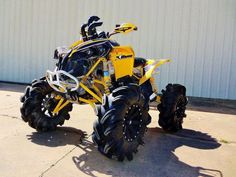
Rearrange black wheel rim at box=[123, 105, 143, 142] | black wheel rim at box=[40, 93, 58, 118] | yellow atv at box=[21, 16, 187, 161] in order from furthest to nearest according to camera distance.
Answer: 1. black wheel rim at box=[40, 93, 58, 118]
2. black wheel rim at box=[123, 105, 143, 142]
3. yellow atv at box=[21, 16, 187, 161]

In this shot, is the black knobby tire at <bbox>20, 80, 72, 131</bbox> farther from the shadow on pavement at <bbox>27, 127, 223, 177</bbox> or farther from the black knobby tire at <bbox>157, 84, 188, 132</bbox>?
the black knobby tire at <bbox>157, 84, 188, 132</bbox>

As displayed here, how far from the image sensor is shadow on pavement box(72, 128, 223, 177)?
3.61 m

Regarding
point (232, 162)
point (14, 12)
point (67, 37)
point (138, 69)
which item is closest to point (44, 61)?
point (67, 37)

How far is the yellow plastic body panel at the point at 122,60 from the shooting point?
14.9 feet

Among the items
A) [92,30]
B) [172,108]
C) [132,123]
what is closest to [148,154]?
[132,123]

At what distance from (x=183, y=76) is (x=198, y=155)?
439 centimetres

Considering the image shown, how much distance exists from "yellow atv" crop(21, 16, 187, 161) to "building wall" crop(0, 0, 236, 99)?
3.21 m

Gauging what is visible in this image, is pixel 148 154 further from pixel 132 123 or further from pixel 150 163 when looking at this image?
pixel 132 123

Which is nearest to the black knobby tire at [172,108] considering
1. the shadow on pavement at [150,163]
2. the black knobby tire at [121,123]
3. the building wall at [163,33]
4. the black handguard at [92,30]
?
the shadow on pavement at [150,163]

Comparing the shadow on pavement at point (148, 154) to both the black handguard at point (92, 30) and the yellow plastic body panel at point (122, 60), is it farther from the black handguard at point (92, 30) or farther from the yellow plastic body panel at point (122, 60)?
the black handguard at point (92, 30)

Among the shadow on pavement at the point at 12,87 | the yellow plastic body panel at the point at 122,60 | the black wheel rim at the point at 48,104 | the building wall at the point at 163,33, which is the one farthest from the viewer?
the shadow on pavement at the point at 12,87

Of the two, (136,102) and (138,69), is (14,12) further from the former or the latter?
(136,102)

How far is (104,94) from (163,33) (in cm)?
455

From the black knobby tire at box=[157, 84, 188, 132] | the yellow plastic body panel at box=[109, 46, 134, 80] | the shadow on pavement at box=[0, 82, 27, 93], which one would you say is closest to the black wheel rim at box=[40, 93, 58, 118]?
the yellow plastic body panel at box=[109, 46, 134, 80]
